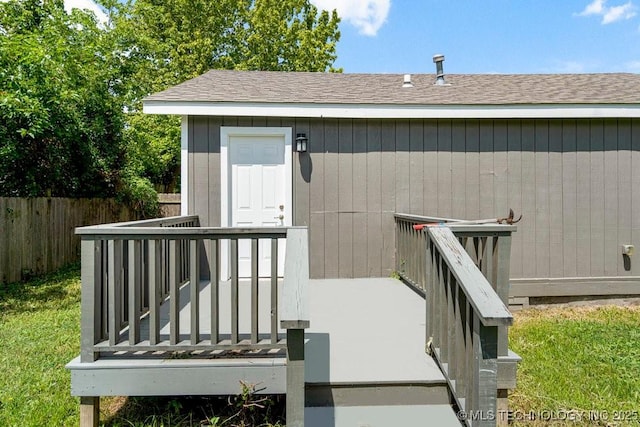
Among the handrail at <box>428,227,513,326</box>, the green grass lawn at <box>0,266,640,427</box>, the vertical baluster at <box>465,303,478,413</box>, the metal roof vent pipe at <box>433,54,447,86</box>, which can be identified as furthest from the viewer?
the metal roof vent pipe at <box>433,54,447,86</box>

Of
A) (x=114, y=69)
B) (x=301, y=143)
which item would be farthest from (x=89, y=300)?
(x=114, y=69)

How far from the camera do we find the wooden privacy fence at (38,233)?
6.22m

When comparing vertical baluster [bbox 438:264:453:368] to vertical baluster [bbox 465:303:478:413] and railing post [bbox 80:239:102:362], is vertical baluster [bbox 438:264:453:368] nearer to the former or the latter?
vertical baluster [bbox 465:303:478:413]

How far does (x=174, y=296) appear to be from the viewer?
244cm

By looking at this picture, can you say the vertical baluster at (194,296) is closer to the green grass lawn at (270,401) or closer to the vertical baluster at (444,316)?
the green grass lawn at (270,401)

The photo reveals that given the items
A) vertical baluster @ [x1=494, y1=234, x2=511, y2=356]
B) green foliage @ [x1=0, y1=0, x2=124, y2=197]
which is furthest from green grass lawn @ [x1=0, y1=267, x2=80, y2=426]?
vertical baluster @ [x1=494, y1=234, x2=511, y2=356]

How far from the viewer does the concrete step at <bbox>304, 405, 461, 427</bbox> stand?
2189 mm

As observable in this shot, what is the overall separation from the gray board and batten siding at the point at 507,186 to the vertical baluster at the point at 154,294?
2.93 metres

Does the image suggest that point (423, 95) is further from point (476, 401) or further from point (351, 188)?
point (476, 401)

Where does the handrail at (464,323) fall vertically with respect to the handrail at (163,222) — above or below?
below

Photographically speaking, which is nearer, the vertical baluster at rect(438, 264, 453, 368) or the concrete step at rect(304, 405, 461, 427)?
the concrete step at rect(304, 405, 461, 427)

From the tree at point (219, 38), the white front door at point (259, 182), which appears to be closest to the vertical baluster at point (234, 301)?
the white front door at point (259, 182)

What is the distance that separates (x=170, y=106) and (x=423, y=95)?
10.9ft

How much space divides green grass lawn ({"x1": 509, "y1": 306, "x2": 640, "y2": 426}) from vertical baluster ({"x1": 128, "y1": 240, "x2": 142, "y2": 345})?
2.52 meters
